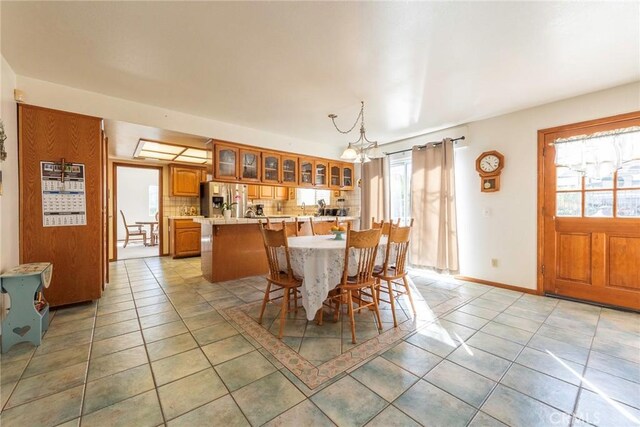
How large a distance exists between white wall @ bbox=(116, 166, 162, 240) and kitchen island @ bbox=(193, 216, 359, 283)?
22.8 feet

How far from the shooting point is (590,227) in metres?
3.02

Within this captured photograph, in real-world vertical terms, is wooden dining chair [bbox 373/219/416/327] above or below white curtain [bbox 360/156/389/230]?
below

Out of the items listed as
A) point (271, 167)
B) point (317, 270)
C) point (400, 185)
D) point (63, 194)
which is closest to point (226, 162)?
point (271, 167)

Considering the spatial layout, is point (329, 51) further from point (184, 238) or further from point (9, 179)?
point (184, 238)

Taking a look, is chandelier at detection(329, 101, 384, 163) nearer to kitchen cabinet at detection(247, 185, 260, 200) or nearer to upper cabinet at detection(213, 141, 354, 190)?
upper cabinet at detection(213, 141, 354, 190)

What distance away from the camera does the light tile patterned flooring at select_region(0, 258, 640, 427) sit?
1.39 metres

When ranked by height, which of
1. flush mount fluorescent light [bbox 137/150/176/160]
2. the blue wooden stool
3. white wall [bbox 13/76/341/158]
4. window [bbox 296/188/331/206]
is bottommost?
the blue wooden stool

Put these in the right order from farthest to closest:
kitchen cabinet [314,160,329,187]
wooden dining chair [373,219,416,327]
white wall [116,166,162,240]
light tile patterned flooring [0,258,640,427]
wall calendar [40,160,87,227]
→ white wall [116,166,162,240] → kitchen cabinet [314,160,329,187] → wall calendar [40,160,87,227] → wooden dining chair [373,219,416,327] → light tile patterned flooring [0,258,640,427]

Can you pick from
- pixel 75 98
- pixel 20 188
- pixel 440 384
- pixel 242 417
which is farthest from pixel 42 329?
pixel 440 384

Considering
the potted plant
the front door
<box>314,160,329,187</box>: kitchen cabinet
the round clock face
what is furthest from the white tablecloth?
<box>314,160,329,187</box>: kitchen cabinet

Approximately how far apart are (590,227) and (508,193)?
2.94 ft

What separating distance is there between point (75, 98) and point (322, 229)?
317cm

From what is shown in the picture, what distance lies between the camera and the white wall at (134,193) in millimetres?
9250

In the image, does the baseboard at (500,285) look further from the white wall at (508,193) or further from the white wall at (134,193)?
the white wall at (134,193)
